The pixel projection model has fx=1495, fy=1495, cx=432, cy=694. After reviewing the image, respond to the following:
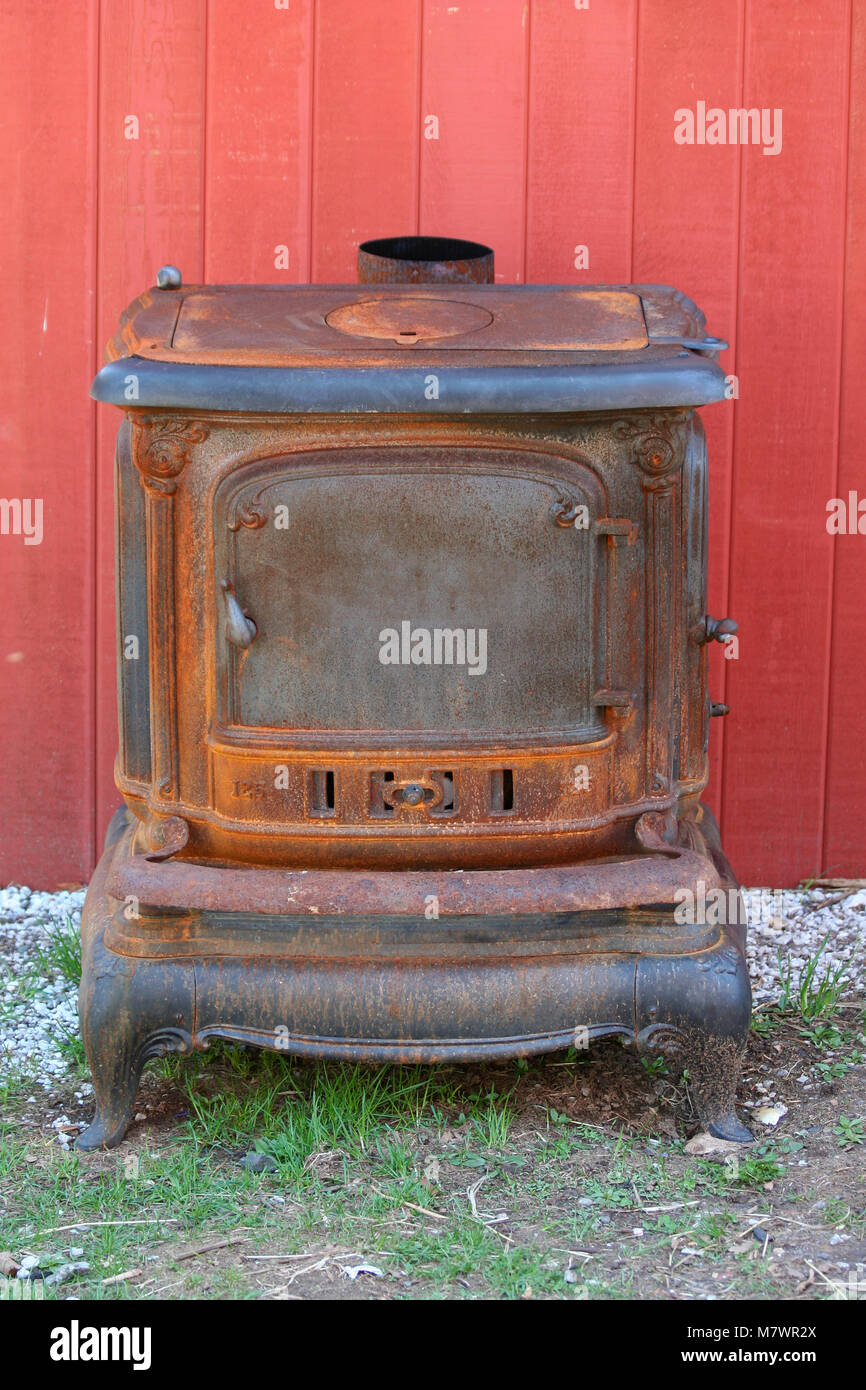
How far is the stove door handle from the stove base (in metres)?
0.49

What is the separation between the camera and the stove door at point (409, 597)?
2.48 metres

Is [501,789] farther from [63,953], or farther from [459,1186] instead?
[63,953]

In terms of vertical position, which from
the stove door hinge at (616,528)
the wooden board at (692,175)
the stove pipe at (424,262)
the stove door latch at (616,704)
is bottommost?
the stove door latch at (616,704)

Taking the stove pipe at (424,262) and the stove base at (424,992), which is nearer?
the stove base at (424,992)

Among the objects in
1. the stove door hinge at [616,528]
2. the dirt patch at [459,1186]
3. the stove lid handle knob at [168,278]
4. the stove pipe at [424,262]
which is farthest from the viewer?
the stove pipe at [424,262]

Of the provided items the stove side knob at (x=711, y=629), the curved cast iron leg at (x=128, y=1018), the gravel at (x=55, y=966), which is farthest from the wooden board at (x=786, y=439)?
the curved cast iron leg at (x=128, y=1018)

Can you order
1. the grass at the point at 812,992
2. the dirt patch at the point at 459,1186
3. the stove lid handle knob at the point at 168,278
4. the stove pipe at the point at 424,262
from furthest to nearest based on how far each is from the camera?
the grass at the point at 812,992 < the stove pipe at the point at 424,262 < the stove lid handle knob at the point at 168,278 < the dirt patch at the point at 459,1186

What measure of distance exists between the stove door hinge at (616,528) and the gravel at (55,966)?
1188 millimetres

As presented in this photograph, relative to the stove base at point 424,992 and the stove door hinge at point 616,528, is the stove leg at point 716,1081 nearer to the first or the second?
the stove base at point 424,992

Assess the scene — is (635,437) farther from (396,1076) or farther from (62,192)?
(62,192)

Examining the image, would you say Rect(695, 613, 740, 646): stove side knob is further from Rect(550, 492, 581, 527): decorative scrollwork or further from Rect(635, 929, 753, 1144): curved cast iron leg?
Rect(635, 929, 753, 1144): curved cast iron leg

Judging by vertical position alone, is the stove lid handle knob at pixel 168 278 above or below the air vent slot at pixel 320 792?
above

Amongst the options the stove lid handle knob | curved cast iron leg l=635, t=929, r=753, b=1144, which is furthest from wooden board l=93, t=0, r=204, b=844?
curved cast iron leg l=635, t=929, r=753, b=1144

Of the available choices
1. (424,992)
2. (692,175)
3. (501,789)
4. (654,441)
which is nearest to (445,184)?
(692,175)
